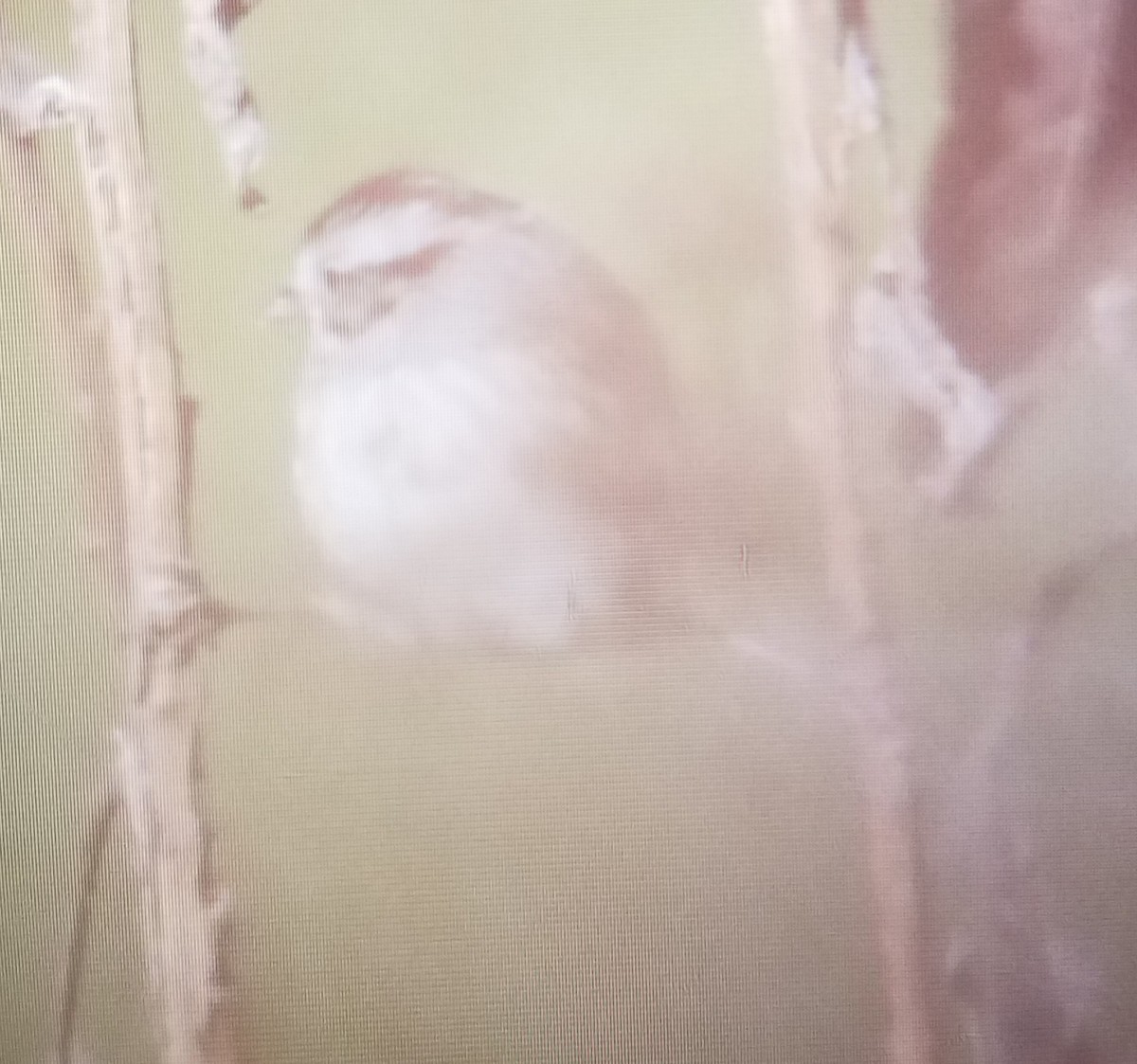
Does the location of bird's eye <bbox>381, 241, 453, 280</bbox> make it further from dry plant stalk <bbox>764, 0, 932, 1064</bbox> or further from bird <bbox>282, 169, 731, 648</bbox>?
dry plant stalk <bbox>764, 0, 932, 1064</bbox>

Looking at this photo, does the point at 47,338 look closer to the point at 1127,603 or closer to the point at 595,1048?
the point at 595,1048

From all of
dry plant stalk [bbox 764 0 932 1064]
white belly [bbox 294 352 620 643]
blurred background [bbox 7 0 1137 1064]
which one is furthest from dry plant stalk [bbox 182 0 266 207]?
dry plant stalk [bbox 764 0 932 1064]

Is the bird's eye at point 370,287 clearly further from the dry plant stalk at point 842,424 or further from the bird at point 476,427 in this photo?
the dry plant stalk at point 842,424

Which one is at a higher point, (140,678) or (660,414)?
(660,414)

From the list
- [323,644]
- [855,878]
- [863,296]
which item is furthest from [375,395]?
[855,878]

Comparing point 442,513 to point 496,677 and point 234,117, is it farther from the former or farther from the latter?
point 234,117
